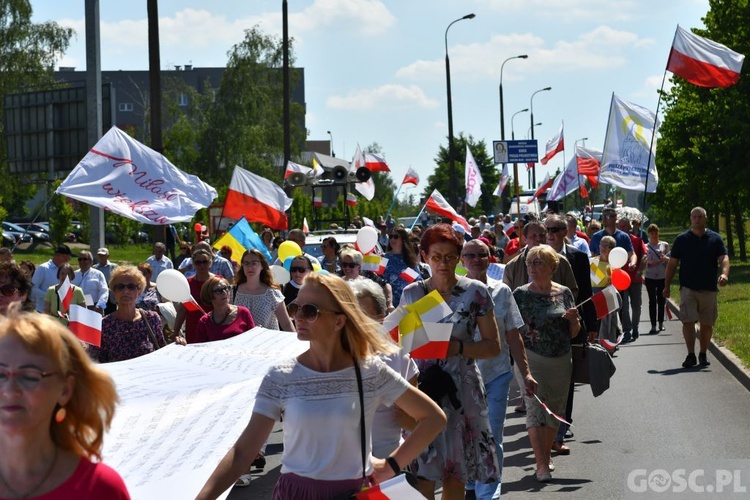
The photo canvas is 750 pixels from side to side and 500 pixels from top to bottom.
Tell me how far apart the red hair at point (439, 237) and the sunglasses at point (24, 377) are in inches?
153

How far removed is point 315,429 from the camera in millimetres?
4324

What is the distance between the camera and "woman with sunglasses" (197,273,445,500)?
4316 mm

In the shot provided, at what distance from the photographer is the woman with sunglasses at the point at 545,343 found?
28.9 ft

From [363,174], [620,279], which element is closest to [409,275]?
[620,279]

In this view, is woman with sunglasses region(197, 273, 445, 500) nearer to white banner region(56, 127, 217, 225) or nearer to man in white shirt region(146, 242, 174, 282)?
white banner region(56, 127, 217, 225)

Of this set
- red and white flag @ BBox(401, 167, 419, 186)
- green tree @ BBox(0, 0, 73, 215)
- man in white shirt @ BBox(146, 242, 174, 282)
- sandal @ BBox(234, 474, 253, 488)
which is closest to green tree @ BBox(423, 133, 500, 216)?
green tree @ BBox(0, 0, 73, 215)

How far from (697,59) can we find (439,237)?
14.5 meters

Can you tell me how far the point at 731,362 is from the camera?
48.1ft

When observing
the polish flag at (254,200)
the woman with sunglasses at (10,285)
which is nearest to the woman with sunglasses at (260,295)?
the woman with sunglasses at (10,285)

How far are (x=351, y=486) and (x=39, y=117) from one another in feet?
45.0

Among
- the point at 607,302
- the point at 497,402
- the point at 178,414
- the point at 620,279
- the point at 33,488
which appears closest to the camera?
the point at 33,488

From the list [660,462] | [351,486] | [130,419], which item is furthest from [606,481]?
[351,486]

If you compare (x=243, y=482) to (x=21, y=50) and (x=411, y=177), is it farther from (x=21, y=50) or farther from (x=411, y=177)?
(x=21, y=50)

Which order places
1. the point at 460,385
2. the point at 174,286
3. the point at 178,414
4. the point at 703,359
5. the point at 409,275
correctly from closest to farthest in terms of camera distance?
the point at 178,414 < the point at 460,385 < the point at 174,286 < the point at 409,275 < the point at 703,359
